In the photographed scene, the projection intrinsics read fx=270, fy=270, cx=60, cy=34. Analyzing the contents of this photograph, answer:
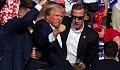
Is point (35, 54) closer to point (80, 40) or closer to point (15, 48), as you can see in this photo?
point (15, 48)

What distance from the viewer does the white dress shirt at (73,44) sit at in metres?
5.02

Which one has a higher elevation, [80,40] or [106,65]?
[80,40]

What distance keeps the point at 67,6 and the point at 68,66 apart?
154 inches

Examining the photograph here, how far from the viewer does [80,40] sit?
4.98 m

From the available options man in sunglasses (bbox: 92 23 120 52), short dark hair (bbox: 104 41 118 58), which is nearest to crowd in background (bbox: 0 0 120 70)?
short dark hair (bbox: 104 41 118 58)

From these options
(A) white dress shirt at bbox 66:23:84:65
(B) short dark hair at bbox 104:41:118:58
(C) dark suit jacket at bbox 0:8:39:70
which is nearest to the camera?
(B) short dark hair at bbox 104:41:118:58

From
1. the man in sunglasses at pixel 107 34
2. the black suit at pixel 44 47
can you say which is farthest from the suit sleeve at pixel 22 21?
the man in sunglasses at pixel 107 34

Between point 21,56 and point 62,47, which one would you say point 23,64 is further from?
point 62,47

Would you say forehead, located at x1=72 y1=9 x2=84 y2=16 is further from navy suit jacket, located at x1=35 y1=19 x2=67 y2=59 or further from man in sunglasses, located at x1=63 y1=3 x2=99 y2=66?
navy suit jacket, located at x1=35 y1=19 x2=67 y2=59

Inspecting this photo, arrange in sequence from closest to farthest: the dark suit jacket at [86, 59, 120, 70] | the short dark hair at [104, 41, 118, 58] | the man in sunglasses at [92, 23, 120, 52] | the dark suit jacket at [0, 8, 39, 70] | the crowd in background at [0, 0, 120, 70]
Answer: the dark suit jacket at [86, 59, 120, 70] → the crowd in background at [0, 0, 120, 70] → the short dark hair at [104, 41, 118, 58] → the dark suit jacket at [0, 8, 39, 70] → the man in sunglasses at [92, 23, 120, 52]

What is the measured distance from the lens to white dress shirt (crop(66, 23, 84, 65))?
5.02m

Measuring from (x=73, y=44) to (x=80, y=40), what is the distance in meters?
0.16

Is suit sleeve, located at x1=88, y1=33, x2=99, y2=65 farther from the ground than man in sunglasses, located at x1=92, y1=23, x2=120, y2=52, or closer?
closer

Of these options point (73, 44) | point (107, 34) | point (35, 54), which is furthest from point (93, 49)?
point (107, 34)
